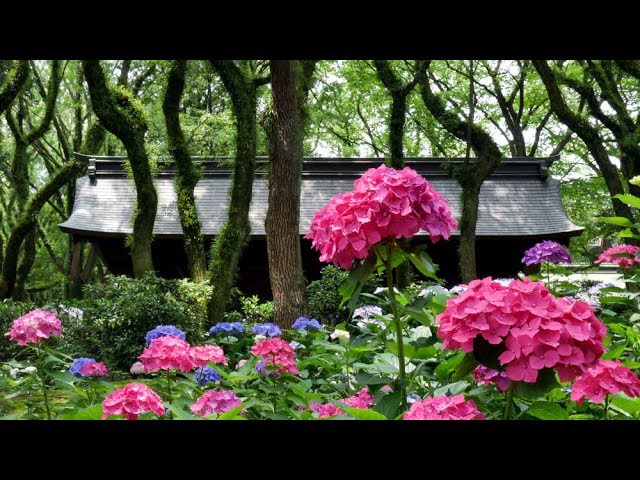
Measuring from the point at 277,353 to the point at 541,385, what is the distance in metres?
1.15

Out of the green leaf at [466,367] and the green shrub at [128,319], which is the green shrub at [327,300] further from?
the green leaf at [466,367]

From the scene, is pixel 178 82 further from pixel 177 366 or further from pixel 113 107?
pixel 177 366

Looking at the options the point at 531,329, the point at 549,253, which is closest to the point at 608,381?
the point at 531,329

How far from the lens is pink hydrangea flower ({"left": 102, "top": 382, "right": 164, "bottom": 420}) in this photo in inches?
63.0

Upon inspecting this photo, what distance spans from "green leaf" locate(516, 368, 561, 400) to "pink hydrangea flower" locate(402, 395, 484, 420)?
0.11 metres

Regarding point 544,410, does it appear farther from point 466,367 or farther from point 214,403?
point 214,403

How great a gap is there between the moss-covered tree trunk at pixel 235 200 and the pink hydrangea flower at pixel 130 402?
8.29 m

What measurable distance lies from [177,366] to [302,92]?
7404mm

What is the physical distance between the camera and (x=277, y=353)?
229 centimetres

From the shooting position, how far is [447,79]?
851 inches

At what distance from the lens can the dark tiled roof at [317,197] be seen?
15.7m

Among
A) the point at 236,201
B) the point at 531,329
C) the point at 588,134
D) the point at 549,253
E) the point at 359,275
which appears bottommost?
the point at 531,329

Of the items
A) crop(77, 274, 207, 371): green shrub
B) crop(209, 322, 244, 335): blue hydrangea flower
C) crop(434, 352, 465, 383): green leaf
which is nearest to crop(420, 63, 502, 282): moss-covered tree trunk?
crop(77, 274, 207, 371): green shrub
